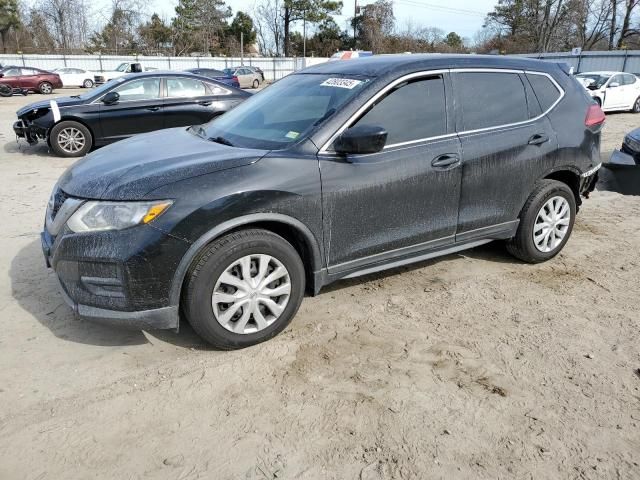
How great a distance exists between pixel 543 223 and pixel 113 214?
348 cm

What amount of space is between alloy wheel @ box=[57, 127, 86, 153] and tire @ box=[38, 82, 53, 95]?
20.5m

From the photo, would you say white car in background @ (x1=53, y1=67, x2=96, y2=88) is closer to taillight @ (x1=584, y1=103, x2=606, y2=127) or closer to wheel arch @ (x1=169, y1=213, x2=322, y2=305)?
taillight @ (x1=584, y1=103, x2=606, y2=127)

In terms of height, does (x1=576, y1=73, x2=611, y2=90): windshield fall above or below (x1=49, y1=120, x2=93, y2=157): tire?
above

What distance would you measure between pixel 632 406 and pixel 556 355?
542 mm

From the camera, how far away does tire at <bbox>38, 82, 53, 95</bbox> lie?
87.3ft

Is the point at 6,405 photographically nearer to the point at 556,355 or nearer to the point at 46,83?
the point at 556,355

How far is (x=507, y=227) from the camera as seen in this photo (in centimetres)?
432

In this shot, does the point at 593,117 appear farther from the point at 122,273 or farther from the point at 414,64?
the point at 122,273

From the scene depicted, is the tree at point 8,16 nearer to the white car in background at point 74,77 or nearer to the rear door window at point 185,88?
the white car in background at point 74,77

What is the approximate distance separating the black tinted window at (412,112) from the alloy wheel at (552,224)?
1358mm

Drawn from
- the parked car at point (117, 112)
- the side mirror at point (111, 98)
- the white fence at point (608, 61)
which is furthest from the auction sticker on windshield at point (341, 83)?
the white fence at point (608, 61)

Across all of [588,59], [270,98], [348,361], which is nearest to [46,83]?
[270,98]

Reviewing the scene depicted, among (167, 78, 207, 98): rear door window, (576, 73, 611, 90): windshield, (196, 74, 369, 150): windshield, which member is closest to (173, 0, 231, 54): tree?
(576, 73, 611, 90): windshield

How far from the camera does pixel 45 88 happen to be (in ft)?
87.9
